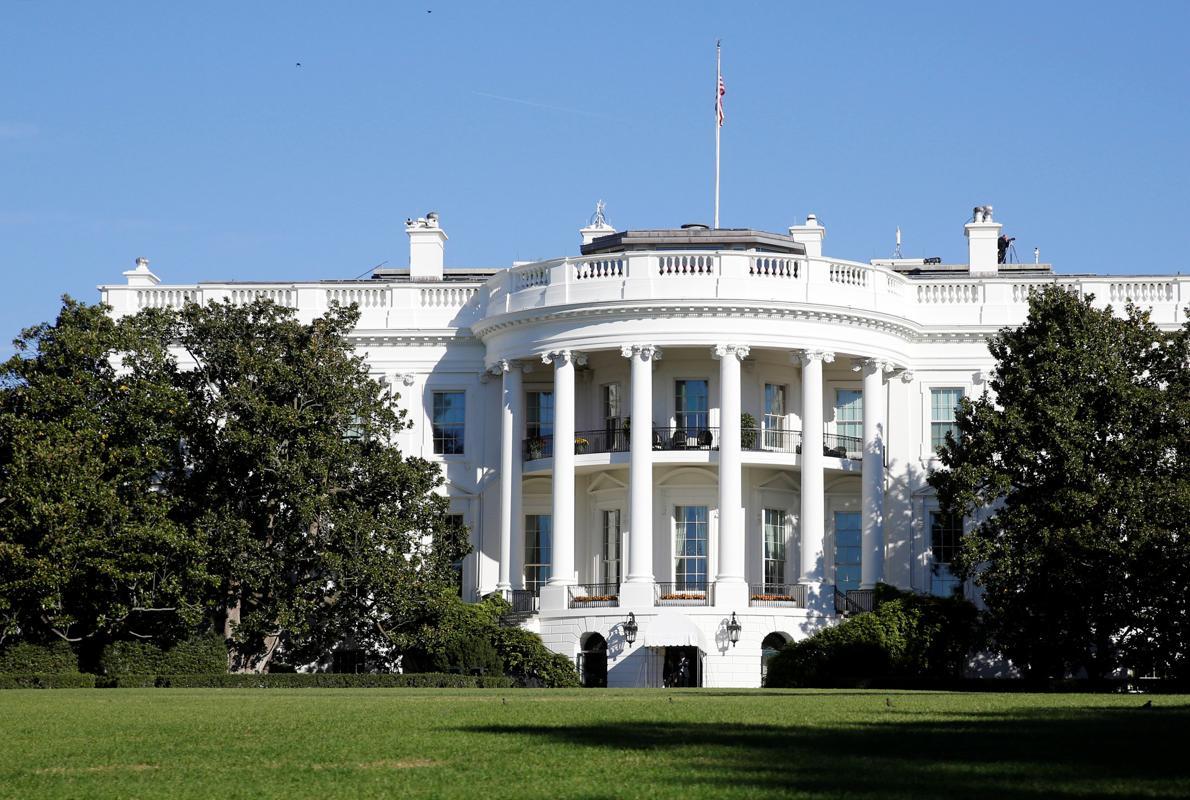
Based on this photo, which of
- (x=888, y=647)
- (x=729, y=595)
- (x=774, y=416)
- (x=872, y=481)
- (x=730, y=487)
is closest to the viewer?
(x=888, y=647)

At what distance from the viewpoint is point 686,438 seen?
50.6 metres

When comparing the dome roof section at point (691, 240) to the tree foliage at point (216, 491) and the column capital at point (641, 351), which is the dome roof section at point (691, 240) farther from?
the tree foliage at point (216, 491)

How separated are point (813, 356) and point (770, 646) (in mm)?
7886

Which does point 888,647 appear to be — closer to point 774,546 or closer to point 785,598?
point 785,598

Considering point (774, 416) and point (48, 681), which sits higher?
point (774, 416)

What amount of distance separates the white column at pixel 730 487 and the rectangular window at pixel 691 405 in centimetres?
216

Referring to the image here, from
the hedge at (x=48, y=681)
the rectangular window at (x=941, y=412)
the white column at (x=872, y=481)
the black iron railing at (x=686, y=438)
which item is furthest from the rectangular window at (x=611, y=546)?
the hedge at (x=48, y=681)

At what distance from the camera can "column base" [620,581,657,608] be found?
48062 millimetres

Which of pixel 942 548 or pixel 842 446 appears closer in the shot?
pixel 842 446

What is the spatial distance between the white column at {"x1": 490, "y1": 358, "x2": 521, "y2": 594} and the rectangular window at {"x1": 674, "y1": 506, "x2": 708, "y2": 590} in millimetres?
4582

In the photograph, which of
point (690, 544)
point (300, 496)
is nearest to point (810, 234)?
point (690, 544)

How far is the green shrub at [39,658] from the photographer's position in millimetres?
41875

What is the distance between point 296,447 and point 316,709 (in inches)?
790

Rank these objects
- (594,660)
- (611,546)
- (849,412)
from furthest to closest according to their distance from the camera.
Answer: (849,412)
(611,546)
(594,660)
